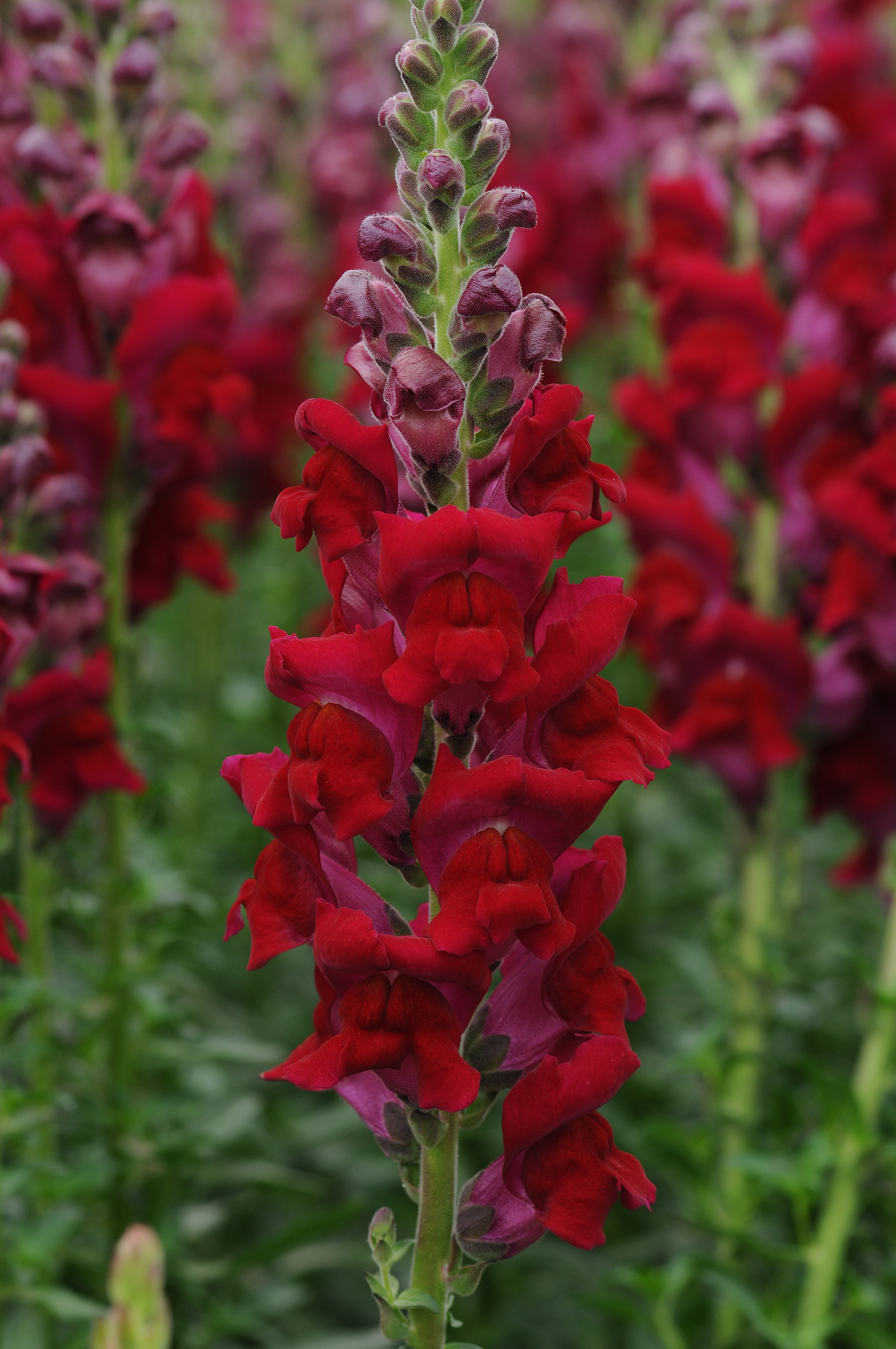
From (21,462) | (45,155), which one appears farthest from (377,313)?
(45,155)

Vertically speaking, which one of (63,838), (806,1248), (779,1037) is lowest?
(779,1037)

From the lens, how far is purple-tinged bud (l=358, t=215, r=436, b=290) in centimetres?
122

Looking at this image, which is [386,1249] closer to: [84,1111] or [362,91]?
[84,1111]

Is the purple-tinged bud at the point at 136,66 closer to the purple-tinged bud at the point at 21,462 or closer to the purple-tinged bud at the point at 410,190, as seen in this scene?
the purple-tinged bud at the point at 21,462

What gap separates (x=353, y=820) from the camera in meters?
1.19

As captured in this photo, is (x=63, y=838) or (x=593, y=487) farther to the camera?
(x=63, y=838)

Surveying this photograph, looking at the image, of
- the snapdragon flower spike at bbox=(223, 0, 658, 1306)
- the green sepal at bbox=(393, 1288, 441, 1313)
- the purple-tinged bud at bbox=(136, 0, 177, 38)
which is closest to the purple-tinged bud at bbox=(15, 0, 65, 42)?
the purple-tinged bud at bbox=(136, 0, 177, 38)

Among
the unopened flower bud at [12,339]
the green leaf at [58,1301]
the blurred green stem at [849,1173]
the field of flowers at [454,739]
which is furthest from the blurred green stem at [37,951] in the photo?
the blurred green stem at [849,1173]

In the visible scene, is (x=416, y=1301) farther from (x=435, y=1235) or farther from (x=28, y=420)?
(x=28, y=420)

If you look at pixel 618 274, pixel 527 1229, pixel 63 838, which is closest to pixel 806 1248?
pixel 527 1229

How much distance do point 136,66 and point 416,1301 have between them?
2113 mm

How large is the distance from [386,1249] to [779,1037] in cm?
199

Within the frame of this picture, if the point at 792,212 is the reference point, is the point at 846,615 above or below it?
below

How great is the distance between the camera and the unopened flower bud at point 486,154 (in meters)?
1.26
